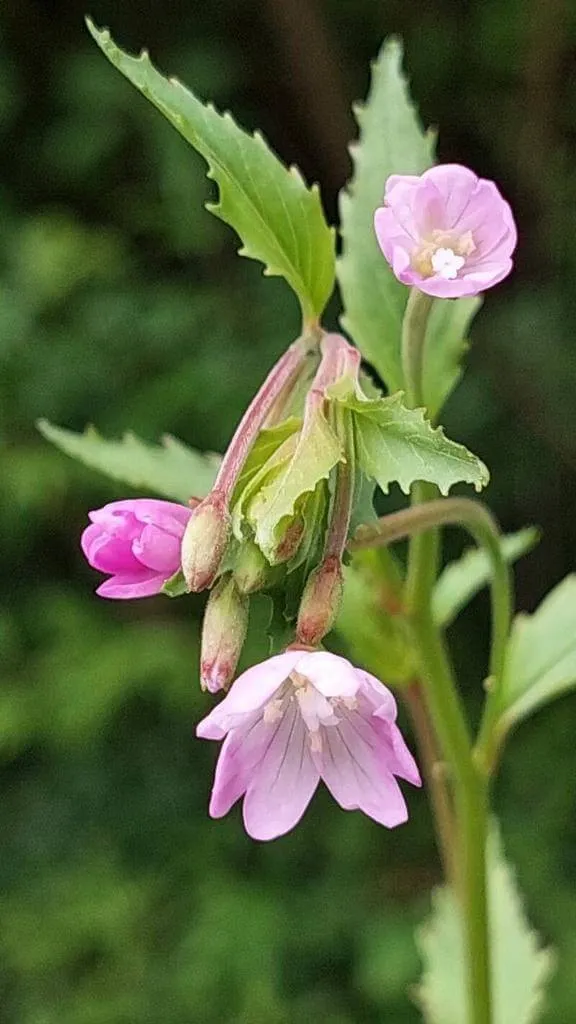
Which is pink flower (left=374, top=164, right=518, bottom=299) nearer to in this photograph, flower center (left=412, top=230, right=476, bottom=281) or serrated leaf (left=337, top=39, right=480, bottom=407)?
flower center (left=412, top=230, right=476, bottom=281)

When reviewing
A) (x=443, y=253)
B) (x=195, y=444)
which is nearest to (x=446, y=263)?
(x=443, y=253)

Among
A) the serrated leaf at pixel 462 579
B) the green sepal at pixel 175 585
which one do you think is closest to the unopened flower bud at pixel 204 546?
the green sepal at pixel 175 585

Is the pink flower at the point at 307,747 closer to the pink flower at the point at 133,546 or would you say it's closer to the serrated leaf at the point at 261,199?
the pink flower at the point at 133,546

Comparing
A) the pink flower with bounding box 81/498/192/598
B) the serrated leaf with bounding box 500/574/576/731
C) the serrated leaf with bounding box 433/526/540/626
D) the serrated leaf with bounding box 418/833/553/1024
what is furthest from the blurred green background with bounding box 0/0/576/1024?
the pink flower with bounding box 81/498/192/598

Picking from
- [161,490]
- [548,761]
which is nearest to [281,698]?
[161,490]

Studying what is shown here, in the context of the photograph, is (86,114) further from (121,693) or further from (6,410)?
(121,693)
